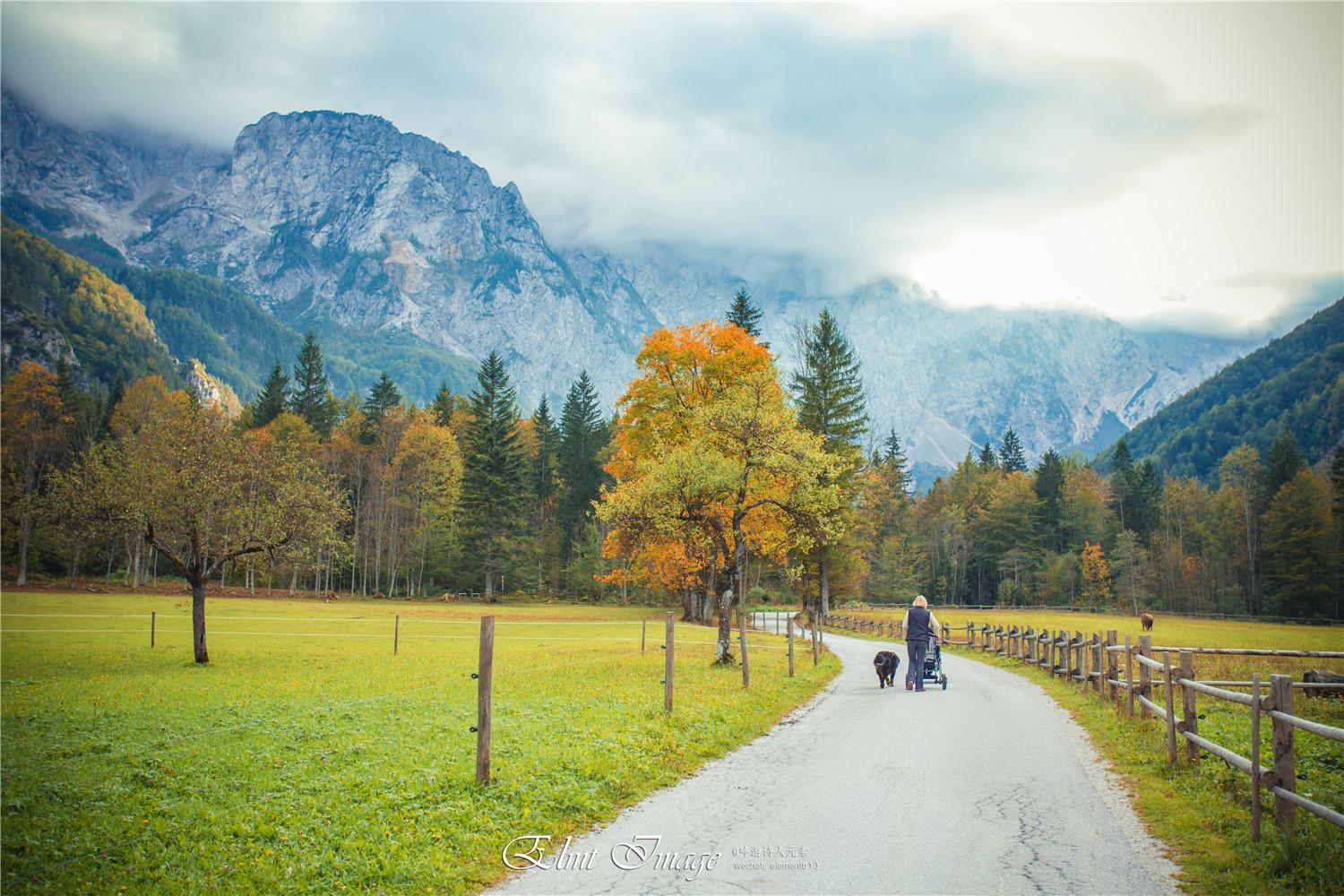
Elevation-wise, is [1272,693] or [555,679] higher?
[1272,693]

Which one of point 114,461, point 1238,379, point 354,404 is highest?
point 1238,379

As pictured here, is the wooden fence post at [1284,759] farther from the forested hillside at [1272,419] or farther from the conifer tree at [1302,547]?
the forested hillside at [1272,419]

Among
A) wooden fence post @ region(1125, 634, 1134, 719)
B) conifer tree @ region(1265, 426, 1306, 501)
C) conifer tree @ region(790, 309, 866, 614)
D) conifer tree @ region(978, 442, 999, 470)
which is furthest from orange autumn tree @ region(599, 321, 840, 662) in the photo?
conifer tree @ region(978, 442, 999, 470)

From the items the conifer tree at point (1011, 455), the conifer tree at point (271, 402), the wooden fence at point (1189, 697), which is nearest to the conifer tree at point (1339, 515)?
the wooden fence at point (1189, 697)

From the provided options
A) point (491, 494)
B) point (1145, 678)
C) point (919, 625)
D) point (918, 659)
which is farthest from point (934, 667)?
point (491, 494)

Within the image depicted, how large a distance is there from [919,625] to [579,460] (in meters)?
62.2

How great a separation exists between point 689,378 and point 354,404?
78537mm

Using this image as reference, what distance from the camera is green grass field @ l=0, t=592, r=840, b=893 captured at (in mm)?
6703

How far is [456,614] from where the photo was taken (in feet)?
175

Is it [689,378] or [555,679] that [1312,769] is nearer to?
[555,679]

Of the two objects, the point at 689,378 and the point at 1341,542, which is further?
the point at 1341,542

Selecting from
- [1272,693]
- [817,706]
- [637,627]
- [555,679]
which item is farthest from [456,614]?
[1272,693]

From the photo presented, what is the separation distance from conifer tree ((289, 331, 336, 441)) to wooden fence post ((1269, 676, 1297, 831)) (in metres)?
90.9

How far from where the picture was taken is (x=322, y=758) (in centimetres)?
1042
